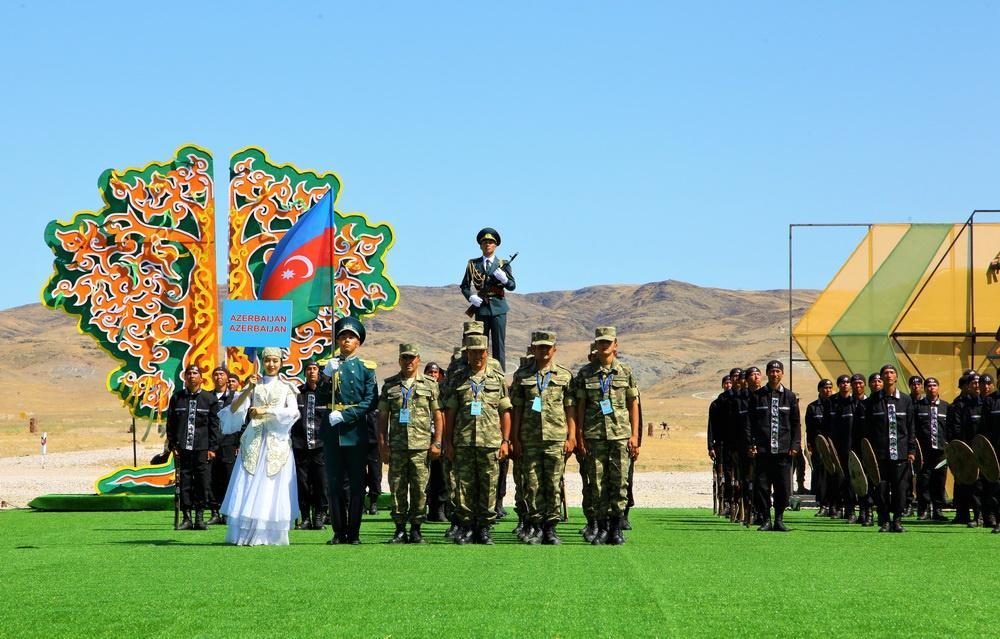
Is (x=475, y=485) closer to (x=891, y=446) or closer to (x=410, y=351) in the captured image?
(x=410, y=351)

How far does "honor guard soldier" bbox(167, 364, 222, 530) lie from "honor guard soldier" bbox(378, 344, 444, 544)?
12.9 ft

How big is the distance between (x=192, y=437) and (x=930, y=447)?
939 centimetres

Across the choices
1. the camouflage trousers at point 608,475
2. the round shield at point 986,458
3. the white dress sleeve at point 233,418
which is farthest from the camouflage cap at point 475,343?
the round shield at point 986,458

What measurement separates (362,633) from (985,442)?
11.3 meters

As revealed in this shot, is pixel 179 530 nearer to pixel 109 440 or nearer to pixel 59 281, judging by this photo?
pixel 59 281

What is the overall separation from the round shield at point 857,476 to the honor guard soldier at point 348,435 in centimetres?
648

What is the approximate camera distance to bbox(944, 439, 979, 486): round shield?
56.6 ft

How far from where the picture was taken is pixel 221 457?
60.5 ft

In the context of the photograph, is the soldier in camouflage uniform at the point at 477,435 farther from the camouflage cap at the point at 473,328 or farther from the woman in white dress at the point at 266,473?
the woman in white dress at the point at 266,473

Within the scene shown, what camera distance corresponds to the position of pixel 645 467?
42875mm

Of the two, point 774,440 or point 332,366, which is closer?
point 332,366

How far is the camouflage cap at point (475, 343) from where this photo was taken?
542 inches

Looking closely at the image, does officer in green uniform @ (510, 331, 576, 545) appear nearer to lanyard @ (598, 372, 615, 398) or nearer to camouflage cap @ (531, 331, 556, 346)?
camouflage cap @ (531, 331, 556, 346)

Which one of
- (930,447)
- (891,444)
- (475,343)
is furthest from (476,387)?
(930,447)
